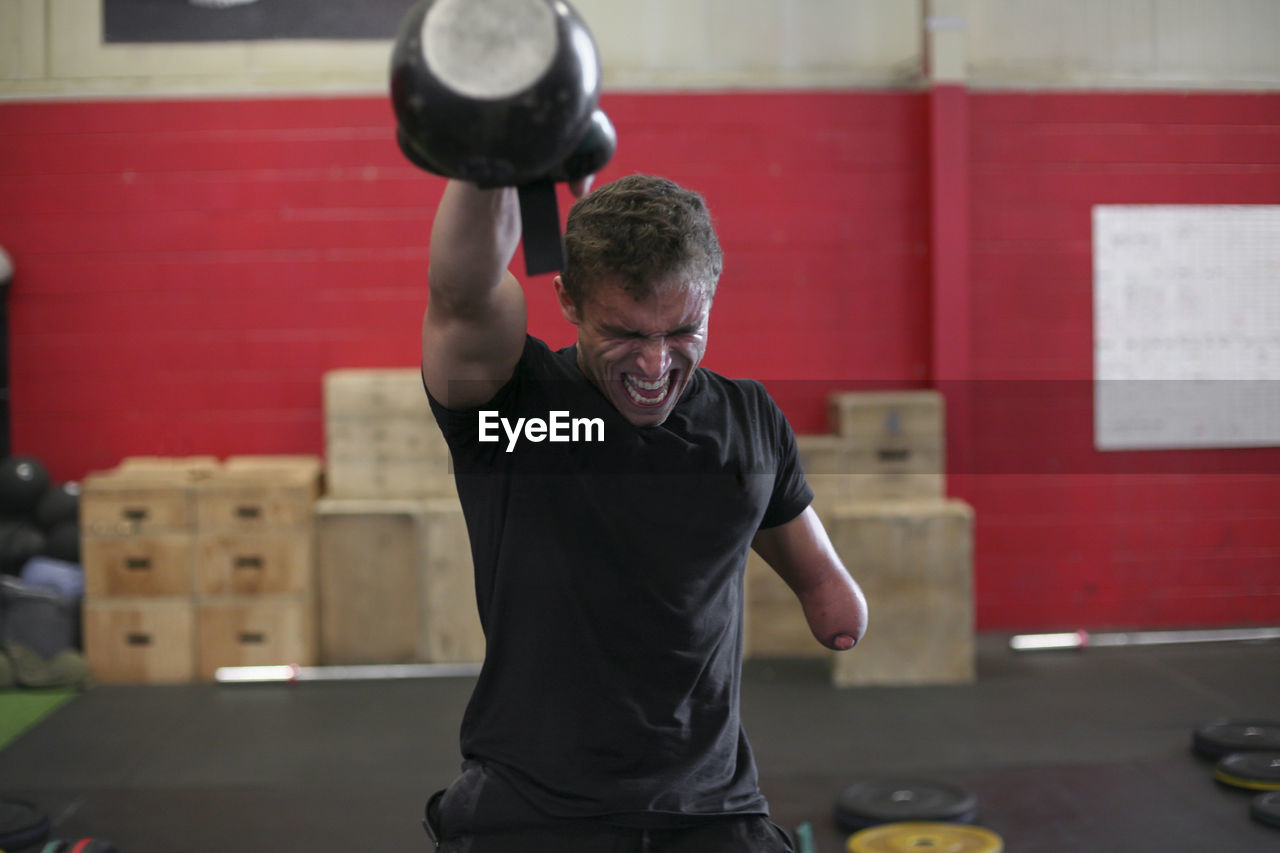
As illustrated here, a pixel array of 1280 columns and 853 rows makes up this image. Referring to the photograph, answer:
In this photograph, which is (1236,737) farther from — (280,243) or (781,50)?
(280,243)

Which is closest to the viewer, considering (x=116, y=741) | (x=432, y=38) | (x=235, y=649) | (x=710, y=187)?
(x=432, y=38)

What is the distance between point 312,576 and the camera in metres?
4.93

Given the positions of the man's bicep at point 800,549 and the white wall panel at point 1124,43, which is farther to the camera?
the white wall panel at point 1124,43

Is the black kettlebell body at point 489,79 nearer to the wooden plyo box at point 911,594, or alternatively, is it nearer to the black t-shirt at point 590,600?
the black t-shirt at point 590,600

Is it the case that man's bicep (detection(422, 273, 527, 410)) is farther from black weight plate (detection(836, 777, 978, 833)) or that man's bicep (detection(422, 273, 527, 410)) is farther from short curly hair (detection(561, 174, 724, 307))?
black weight plate (detection(836, 777, 978, 833))

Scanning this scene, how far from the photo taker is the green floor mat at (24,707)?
4266 mm

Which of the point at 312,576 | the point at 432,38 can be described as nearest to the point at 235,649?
the point at 312,576

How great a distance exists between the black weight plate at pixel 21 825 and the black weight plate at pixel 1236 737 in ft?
11.5

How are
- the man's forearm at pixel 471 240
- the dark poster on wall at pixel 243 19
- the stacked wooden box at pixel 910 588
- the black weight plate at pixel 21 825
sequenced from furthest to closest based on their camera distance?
the dark poster on wall at pixel 243 19 < the stacked wooden box at pixel 910 588 < the black weight plate at pixel 21 825 < the man's forearm at pixel 471 240

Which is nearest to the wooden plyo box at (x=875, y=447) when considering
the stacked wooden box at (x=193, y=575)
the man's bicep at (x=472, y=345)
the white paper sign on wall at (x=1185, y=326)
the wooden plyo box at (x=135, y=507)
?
the white paper sign on wall at (x=1185, y=326)

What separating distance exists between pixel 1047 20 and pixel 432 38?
521 cm

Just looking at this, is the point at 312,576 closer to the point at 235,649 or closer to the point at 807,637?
the point at 235,649

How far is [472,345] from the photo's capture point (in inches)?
46.4

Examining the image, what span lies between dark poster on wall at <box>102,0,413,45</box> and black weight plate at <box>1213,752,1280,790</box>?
4312 mm
